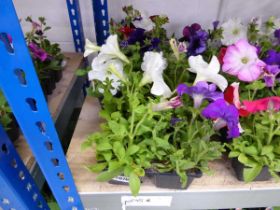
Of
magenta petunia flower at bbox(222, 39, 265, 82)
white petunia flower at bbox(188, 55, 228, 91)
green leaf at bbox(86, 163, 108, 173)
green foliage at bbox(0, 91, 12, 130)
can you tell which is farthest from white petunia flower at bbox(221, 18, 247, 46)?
green foliage at bbox(0, 91, 12, 130)

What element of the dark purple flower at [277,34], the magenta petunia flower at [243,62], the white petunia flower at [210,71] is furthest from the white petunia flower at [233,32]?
the white petunia flower at [210,71]

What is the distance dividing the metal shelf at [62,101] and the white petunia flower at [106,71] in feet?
0.78

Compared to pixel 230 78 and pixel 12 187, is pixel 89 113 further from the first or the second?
pixel 230 78

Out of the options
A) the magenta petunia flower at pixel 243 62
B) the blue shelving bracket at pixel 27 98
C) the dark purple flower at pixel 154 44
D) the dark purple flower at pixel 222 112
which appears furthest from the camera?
the dark purple flower at pixel 154 44

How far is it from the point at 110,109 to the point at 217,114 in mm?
266

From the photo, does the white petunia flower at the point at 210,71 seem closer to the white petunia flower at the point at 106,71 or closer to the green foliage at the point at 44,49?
the white petunia flower at the point at 106,71

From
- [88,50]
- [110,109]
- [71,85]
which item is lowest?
[71,85]

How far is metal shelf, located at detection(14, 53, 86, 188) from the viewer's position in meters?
0.67

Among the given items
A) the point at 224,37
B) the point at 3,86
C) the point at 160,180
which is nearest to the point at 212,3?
the point at 224,37

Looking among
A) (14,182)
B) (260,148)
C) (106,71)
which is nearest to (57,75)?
(106,71)

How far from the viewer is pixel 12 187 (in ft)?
1.70

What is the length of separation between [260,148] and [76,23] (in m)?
0.80

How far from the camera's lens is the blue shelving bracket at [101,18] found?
0.92 meters

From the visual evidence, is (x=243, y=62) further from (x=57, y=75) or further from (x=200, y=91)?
(x=57, y=75)
